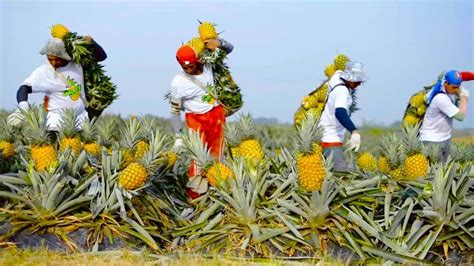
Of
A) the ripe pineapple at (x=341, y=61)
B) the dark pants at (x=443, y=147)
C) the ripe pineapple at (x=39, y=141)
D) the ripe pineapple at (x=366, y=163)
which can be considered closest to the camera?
the ripe pineapple at (x=39, y=141)

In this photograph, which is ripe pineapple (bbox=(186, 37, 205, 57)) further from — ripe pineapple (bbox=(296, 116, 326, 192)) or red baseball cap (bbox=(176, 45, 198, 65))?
ripe pineapple (bbox=(296, 116, 326, 192))

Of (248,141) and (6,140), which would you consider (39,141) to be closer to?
(6,140)

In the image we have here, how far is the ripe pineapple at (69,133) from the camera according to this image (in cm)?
674

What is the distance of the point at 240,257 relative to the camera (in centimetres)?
→ 539

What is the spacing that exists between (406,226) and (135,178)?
2.43 metres

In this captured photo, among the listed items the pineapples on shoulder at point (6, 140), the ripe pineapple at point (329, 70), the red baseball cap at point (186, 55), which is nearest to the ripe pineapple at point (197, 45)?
the red baseball cap at point (186, 55)

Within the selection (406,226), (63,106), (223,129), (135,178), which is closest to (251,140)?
(223,129)

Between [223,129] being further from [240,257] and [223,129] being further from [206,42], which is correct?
[240,257]

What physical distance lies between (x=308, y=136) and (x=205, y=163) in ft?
3.92

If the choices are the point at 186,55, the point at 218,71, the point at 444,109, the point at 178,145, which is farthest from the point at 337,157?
the point at 186,55

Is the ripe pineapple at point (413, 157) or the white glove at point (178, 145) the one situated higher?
the white glove at point (178, 145)

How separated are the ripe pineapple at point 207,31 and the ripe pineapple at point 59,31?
4.98ft

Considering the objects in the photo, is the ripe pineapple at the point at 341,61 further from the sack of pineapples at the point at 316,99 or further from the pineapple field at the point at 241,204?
the pineapple field at the point at 241,204

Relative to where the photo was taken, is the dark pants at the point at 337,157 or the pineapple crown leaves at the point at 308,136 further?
the dark pants at the point at 337,157
